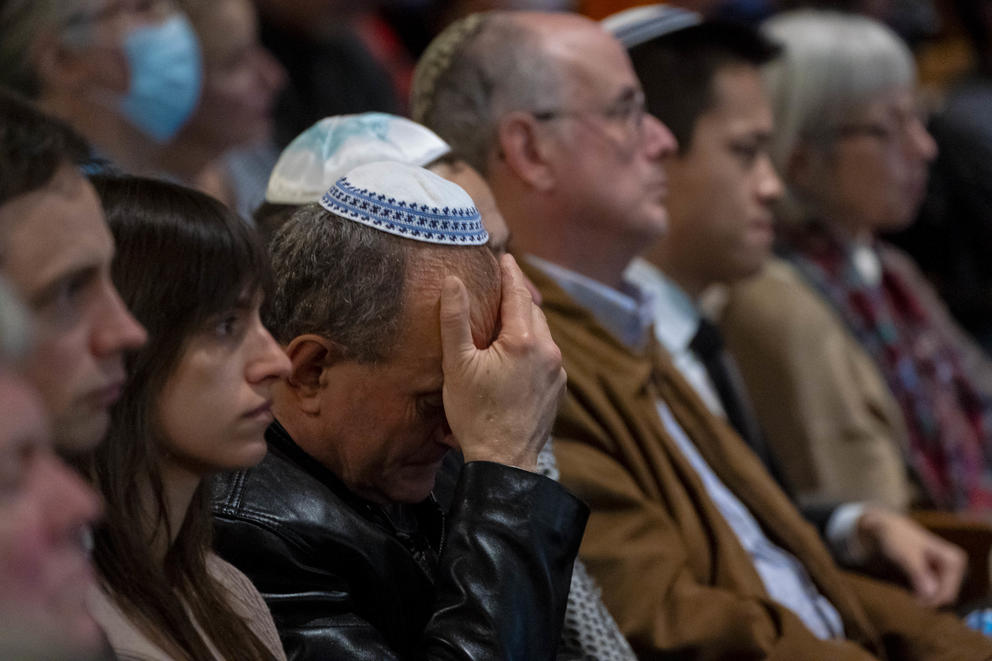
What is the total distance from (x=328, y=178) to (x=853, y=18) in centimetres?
272

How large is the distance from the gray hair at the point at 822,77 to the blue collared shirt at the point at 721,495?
162cm

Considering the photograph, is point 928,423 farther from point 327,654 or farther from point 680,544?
point 327,654

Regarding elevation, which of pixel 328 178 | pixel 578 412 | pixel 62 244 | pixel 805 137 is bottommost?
pixel 805 137

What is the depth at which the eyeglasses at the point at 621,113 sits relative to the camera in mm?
2662

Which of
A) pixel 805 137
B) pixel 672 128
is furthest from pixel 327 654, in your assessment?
pixel 805 137

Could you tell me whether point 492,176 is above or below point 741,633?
above

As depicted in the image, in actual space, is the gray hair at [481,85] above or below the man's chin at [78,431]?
below

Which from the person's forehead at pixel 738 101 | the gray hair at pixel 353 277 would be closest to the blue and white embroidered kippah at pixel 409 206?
the gray hair at pixel 353 277

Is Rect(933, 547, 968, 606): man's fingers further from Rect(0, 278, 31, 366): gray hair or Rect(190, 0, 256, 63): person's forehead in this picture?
Rect(0, 278, 31, 366): gray hair

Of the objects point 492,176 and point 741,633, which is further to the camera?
point 492,176

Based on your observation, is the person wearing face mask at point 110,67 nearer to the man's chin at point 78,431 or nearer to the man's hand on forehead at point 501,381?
the man's hand on forehead at point 501,381

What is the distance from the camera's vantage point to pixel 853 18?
14.2 ft

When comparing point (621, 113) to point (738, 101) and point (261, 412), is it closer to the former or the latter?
point (738, 101)

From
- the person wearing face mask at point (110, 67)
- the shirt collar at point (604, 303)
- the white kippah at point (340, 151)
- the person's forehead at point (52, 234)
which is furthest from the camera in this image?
the person wearing face mask at point (110, 67)
